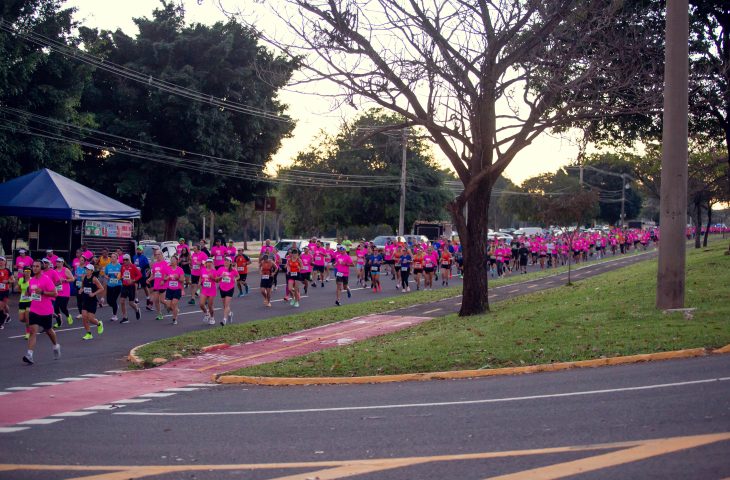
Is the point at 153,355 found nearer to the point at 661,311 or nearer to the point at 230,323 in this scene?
the point at 230,323

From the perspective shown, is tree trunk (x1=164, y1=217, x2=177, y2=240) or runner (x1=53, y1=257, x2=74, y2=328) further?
tree trunk (x1=164, y1=217, x2=177, y2=240)

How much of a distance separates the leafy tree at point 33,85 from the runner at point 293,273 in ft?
41.4

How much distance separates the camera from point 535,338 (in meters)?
14.1

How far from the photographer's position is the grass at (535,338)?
1273 cm

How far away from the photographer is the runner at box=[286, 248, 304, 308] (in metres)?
25.7

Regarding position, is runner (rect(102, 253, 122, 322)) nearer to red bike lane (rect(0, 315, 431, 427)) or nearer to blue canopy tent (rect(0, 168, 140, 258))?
red bike lane (rect(0, 315, 431, 427))

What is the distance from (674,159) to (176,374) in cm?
988

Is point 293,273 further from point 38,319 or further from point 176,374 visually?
point 176,374

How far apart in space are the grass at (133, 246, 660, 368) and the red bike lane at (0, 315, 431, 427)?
0.42 m

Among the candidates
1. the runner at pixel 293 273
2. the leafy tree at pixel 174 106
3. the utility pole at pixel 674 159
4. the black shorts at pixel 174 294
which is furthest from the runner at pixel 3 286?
the leafy tree at pixel 174 106

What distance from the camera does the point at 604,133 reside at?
23.7 meters

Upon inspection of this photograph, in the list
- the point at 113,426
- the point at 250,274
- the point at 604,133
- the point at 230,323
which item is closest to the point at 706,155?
the point at 604,133

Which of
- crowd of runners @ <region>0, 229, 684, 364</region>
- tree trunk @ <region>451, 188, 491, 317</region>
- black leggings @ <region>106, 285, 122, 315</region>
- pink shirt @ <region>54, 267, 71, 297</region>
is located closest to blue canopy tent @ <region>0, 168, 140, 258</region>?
crowd of runners @ <region>0, 229, 684, 364</region>

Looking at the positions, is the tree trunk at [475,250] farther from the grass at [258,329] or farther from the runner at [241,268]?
the runner at [241,268]
